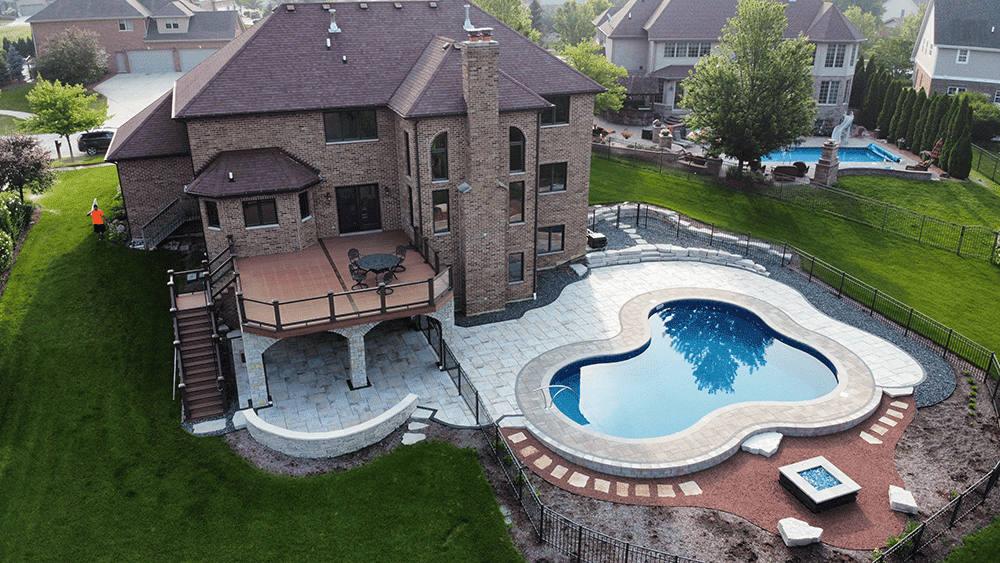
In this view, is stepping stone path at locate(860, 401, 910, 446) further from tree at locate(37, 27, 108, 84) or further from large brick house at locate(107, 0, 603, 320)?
tree at locate(37, 27, 108, 84)

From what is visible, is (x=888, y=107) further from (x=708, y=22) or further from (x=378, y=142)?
(x=378, y=142)

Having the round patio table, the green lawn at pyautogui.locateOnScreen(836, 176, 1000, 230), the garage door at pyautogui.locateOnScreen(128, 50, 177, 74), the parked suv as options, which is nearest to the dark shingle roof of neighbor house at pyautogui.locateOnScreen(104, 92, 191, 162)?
the round patio table

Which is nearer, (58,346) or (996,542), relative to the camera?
(996,542)

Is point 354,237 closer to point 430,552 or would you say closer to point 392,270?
point 392,270

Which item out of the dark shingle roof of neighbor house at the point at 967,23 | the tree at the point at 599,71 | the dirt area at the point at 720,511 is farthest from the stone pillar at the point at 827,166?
the dark shingle roof of neighbor house at the point at 967,23

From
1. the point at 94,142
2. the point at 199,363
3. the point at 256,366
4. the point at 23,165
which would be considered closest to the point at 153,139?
the point at 23,165

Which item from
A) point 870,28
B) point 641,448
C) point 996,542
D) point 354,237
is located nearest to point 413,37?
point 354,237

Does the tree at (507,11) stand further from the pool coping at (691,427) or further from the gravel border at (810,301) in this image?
the pool coping at (691,427)
